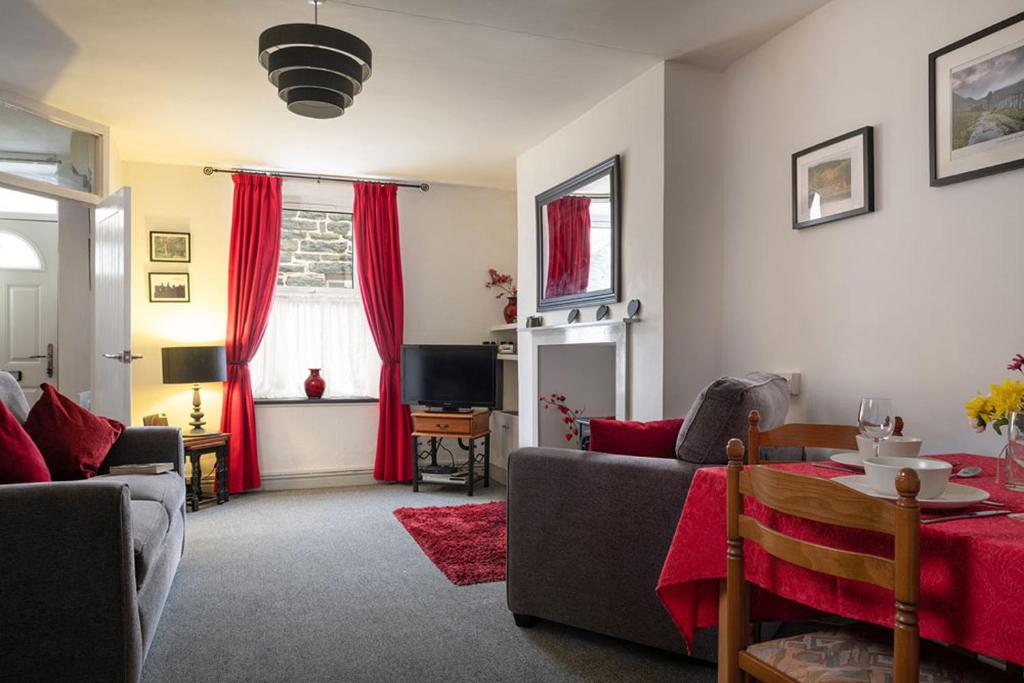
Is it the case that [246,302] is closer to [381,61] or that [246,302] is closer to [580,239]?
[381,61]

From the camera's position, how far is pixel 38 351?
6480 millimetres

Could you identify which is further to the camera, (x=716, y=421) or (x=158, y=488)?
(x=158, y=488)

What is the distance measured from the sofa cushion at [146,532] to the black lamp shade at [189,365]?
2.41 metres

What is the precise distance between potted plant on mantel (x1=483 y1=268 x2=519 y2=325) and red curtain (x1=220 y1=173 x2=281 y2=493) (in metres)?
1.85

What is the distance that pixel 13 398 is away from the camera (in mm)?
3004

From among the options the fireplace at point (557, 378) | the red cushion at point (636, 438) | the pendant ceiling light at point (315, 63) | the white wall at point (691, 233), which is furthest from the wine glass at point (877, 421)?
the fireplace at point (557, 378)

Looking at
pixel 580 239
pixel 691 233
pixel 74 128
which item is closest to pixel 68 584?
pixel 691 233

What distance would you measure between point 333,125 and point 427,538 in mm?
2690

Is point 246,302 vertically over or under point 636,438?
over

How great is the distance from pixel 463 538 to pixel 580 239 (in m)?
1.96

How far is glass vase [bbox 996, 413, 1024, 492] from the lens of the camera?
1547 millimetres

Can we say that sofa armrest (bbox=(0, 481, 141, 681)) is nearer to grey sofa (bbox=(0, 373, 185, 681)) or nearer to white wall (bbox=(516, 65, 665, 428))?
grey sofa (bbox=(0, 373, 185, 681))

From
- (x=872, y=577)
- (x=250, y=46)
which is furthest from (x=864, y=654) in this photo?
(x=250, y=46)

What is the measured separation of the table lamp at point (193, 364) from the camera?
4988 mm
